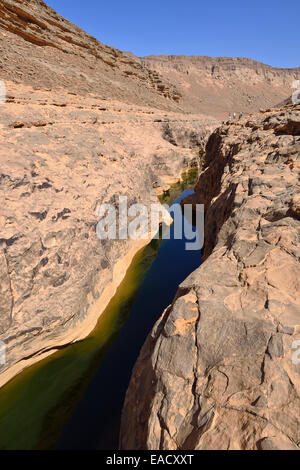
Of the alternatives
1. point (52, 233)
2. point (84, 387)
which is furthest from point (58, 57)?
point (84, 387)

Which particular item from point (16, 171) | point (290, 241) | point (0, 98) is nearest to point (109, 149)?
point (16, 171)

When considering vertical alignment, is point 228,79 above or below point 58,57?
above

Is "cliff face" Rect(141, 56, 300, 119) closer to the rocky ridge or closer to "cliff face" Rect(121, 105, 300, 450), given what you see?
the rocky ridge

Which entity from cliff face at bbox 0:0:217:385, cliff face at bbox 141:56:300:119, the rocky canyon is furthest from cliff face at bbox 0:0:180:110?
cliff face at bbox 141:56:300:119

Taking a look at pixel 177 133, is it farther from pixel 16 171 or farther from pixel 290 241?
pixel 290 241

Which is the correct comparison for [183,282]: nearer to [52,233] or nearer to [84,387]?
[84,387]

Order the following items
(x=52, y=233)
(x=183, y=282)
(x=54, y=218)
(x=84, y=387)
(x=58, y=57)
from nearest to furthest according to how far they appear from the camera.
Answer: (x=183, y=282) < (x=84, y=387) < (x=52, y=233) < (x=54, y=218) < (x=58, y=57)

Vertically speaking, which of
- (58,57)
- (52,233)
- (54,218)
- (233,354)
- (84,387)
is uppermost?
(58,57)

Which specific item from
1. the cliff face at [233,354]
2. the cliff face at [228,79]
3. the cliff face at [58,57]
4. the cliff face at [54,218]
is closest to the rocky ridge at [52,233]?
the cliff face at [54,218]
